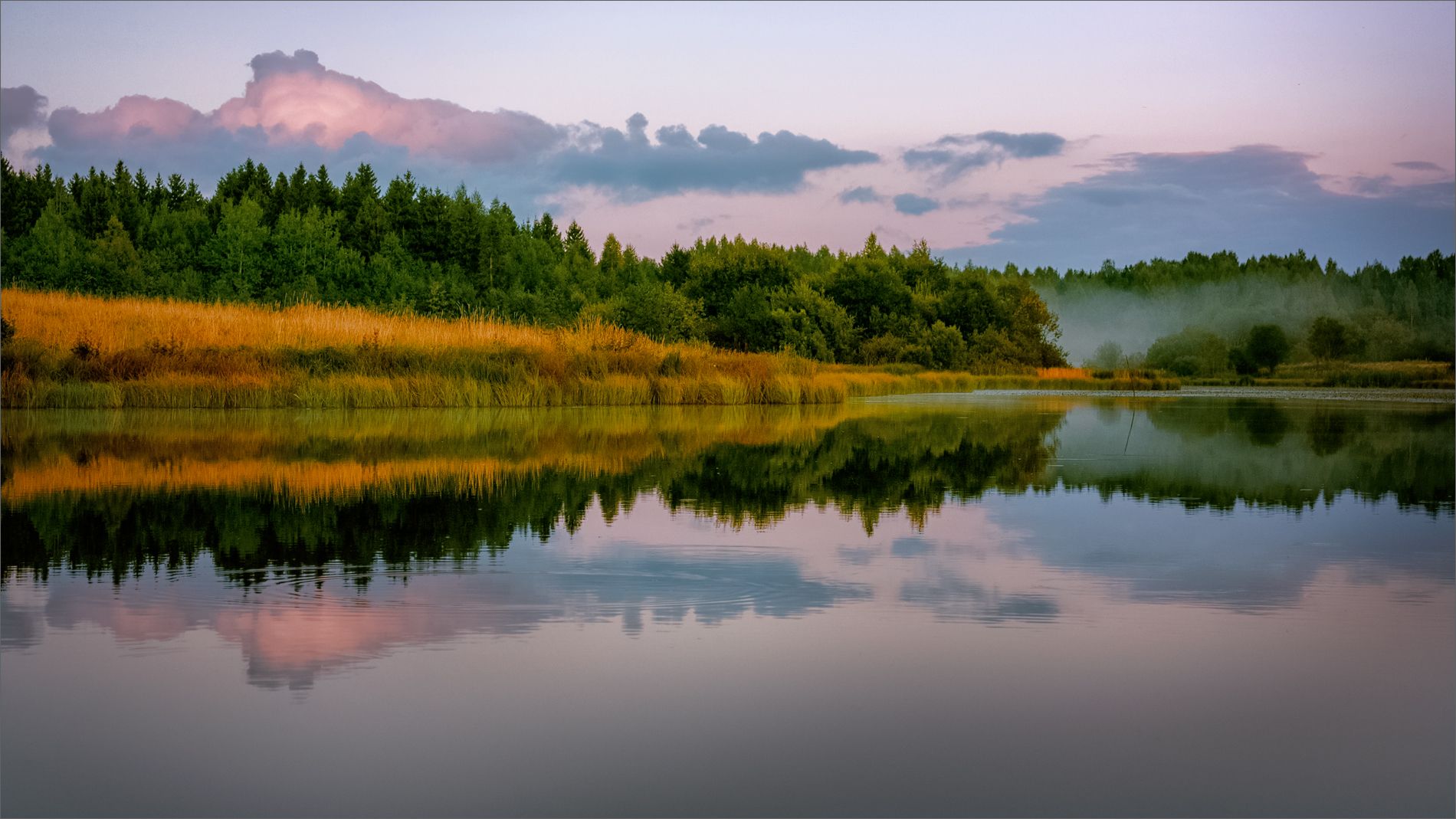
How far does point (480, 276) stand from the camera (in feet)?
210

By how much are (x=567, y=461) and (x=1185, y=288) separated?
119278mm

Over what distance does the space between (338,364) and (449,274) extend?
43.2m

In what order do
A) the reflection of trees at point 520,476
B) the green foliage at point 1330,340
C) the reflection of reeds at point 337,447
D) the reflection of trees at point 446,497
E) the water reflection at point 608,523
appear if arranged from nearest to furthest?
the water reflection at point 608,523 < the reflection of trees at point 446,497 < the reflection of trees at point 520,476 < the reflection of reeds at point 337,447 < the green foliage at point 1330,340

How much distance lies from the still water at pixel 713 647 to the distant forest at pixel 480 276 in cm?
3028

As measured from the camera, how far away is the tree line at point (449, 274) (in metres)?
48.2

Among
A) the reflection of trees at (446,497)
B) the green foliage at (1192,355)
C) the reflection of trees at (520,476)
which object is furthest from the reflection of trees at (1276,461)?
the green foliage at (1192,355)

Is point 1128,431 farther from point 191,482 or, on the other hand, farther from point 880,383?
point 880,383

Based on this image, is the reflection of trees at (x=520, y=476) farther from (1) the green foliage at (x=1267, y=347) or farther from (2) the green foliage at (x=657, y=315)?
(1) the green foliage at (x=1267, y=347)

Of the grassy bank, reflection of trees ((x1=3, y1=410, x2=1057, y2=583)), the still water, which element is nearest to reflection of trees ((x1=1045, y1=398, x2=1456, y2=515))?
the still water

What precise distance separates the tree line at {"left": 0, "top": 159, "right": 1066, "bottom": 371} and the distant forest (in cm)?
11

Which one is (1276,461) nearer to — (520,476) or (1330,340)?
(520,476)

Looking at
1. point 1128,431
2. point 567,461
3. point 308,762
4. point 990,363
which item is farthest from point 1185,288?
point 308,762

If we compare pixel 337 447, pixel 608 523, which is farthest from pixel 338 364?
pixel 608 523

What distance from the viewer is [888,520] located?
24.9 ft
